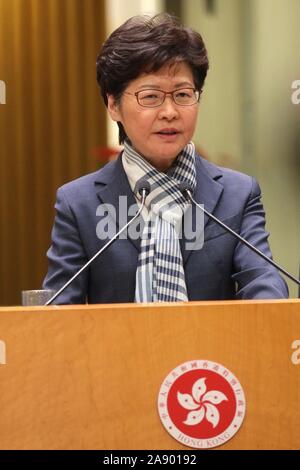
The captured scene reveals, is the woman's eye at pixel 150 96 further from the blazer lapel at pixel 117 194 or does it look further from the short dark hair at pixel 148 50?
the blazer lapel at pixel 117 194

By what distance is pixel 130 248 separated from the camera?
1.64 m

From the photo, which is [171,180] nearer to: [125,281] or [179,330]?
[125,281]

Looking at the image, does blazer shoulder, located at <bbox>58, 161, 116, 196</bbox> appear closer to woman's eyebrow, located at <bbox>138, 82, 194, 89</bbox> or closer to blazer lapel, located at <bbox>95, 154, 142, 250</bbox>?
blazer lapel, located at <bbox>95, 154, 142, 250</bbox>

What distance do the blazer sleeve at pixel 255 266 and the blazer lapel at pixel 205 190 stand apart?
0.07m

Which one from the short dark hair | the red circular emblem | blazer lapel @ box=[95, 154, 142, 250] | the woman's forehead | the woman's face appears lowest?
the red circular emblem

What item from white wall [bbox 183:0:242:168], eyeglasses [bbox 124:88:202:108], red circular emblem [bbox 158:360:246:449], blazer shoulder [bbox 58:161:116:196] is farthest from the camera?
white wall [bbox 183:0:242:168]

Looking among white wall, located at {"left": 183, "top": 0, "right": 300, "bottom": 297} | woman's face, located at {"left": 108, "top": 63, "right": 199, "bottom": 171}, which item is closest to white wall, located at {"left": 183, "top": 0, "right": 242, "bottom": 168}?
white wall, located at {"left": 183, "top": 0, "right": 300, "bottom": 297}

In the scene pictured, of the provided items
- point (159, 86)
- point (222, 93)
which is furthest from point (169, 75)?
point (222, 93)

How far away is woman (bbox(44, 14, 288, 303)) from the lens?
161 cm

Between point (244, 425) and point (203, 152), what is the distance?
2.07 m

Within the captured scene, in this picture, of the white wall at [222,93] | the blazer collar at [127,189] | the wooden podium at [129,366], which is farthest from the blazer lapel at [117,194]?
the white wall at [222,93]

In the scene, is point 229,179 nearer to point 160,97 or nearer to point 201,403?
point 160,97

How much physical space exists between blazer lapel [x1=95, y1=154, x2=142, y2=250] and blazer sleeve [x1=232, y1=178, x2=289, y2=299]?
0.65 feet

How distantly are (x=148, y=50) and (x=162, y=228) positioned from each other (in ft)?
1.07
